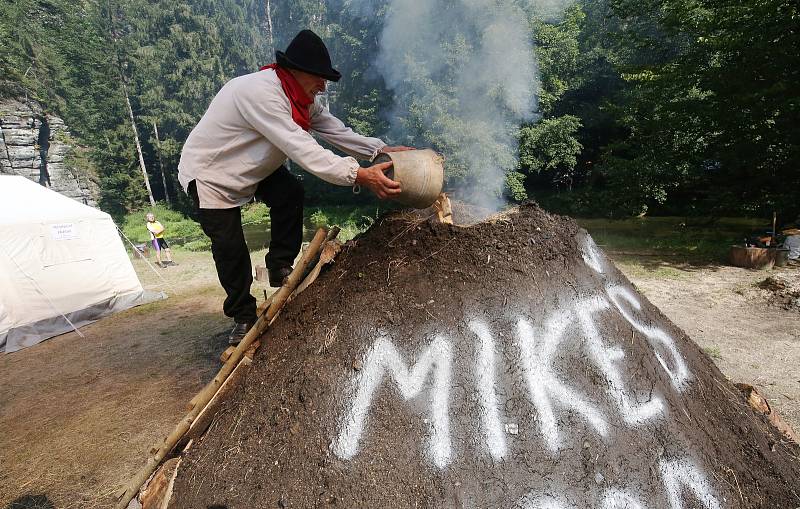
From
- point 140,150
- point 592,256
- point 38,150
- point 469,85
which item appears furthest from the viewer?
point 140,150

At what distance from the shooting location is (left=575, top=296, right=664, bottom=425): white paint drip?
2148 mm

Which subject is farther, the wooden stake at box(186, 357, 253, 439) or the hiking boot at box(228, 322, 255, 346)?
the hiking boot at box(228, 322, 255, 346)

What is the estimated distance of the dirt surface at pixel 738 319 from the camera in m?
4.17

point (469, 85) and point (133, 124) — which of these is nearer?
point (469, 85)

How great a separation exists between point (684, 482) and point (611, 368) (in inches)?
23.8

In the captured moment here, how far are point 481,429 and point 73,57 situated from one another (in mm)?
43568

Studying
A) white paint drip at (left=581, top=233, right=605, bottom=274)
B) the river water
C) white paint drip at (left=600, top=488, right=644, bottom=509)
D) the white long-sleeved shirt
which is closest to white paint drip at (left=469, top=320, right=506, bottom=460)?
white paint drip at (left=600, top=488, right=644, bottom=509)

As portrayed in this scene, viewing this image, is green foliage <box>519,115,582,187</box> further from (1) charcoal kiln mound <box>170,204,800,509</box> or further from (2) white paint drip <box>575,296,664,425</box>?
(2) white paint drip <box>575,296,664,425</box>

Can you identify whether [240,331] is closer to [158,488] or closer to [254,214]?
[158,488]

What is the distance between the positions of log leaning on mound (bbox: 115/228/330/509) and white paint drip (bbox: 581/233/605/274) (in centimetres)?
170

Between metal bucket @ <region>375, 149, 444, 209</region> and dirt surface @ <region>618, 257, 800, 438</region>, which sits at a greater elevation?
metal bucket @ <region>375, 149, 444, 209</region>

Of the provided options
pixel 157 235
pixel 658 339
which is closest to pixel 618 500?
pixel 658 339

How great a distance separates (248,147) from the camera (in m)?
2.63

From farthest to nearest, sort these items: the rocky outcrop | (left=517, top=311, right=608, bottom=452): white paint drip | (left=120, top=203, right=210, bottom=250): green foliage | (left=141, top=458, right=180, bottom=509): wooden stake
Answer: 1. the rocky outcrop
2. (left=120, top=203, right=210, bottom=250): green foliage
3. (left=141, top=458, right=180, bottom=509): wooden stake
4. (left=517, top=311, right=608, bottom=452): white paint drip
